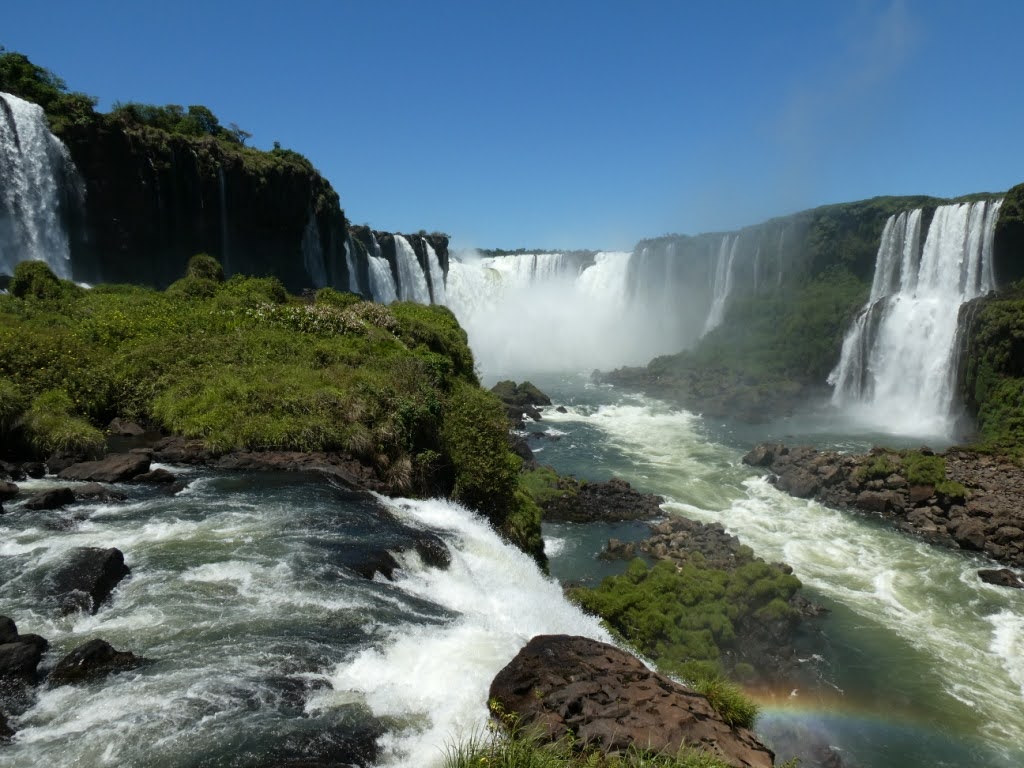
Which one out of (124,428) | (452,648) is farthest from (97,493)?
(452,648)

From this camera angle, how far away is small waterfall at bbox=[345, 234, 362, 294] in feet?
174

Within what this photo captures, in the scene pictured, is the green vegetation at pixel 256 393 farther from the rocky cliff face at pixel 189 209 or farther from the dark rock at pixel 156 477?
the rocky cliff face at pixel 189 209

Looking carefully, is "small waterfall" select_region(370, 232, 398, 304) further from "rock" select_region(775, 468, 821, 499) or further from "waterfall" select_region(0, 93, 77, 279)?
"rock" select_region(775, 468, 821, 499)

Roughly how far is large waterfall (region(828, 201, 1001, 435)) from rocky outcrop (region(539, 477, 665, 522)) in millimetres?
21082

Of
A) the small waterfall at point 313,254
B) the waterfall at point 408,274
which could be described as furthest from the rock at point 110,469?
the waterfall at point 408,274

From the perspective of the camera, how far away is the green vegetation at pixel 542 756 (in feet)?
15.4

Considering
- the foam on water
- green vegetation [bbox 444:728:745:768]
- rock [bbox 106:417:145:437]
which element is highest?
rock [bbox 106:417:145:437]

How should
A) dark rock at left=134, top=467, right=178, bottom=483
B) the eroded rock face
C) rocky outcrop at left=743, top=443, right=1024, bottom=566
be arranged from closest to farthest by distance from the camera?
the eroded rock face < dark rock at left=134, top=467, right=178, bottom=483 < rocky outcrop at left=743, top=443, right=1024, bottom=566

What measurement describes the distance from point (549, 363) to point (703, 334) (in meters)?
15.9

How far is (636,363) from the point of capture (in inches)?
2517

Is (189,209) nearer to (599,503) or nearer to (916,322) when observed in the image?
(599,503)

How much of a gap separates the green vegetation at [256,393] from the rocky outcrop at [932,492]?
14.3 m

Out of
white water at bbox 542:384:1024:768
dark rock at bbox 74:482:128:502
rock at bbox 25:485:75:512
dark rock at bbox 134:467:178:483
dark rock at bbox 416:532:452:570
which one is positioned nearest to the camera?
rock at bbox 25:485:75:512

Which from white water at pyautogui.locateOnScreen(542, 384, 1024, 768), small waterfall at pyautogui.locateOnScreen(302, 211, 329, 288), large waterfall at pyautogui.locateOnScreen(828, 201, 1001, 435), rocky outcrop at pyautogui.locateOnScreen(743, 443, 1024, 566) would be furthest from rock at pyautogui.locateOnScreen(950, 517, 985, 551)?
small waterfall at pyautogui.locateOnScreen(302, 211, 329, 288)
